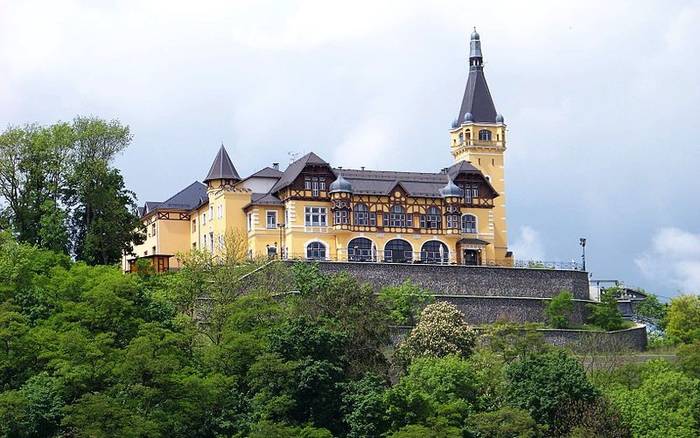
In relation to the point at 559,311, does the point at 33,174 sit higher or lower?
higher

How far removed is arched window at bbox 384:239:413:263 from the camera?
76750 mm

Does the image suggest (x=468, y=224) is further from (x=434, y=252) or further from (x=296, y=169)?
(x=296, y=169)

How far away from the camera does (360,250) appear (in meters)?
76.5

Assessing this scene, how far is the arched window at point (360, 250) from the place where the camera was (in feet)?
250

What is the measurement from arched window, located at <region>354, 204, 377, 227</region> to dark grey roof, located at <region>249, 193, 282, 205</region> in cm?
406

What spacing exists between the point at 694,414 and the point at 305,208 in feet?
87.8

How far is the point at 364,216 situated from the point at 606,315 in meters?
13.3

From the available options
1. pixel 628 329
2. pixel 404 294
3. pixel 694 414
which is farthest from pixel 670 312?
pixel 694 414

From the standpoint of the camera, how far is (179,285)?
64812 millimetres

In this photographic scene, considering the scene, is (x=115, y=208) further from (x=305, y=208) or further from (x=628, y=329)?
(x=628, y=329)

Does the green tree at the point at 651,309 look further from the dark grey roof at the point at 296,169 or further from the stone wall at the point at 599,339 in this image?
the dark grey roof at the point at 296,169

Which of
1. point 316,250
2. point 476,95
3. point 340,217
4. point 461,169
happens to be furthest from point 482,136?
point 316,250

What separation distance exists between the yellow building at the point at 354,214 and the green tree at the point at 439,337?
517 inches

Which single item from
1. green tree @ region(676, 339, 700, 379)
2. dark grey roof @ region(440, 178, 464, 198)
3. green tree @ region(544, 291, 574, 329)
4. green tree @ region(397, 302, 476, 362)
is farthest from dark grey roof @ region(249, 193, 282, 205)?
green tree @ region(676, 339, 700, 379)
